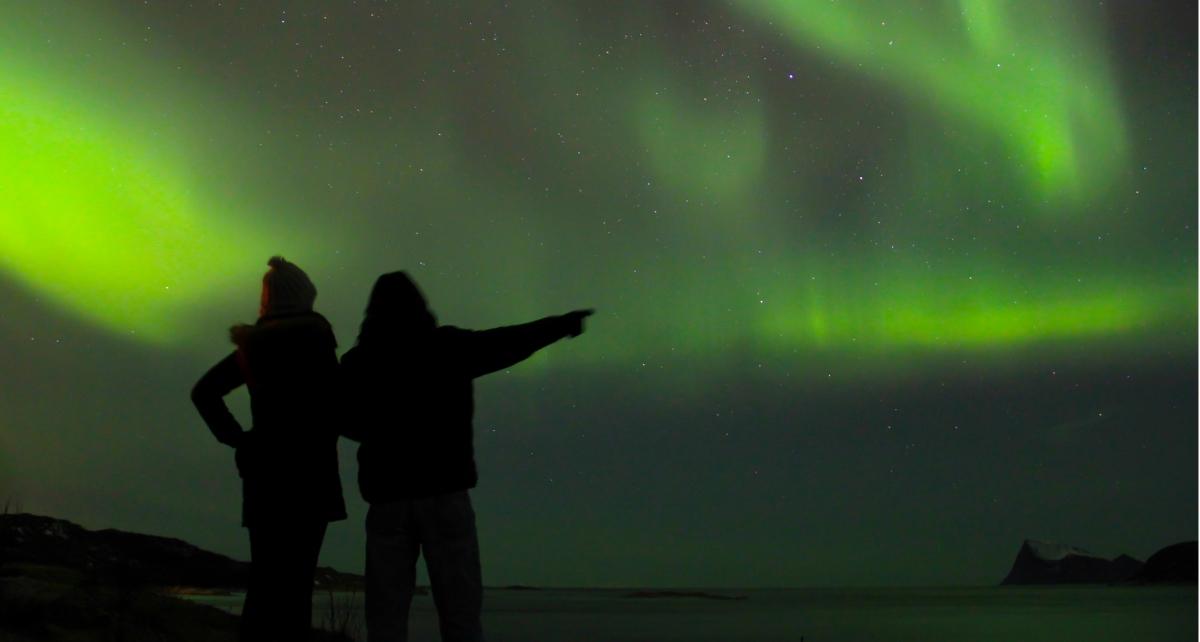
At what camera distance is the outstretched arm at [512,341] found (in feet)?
15.3

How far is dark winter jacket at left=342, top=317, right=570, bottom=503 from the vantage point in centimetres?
440

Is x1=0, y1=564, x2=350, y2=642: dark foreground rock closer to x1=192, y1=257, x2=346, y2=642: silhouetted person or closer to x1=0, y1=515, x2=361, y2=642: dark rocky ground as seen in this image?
x1=0, y1=515, x2=361, y2=642: dark rocky ground

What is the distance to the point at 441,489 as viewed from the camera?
438cm

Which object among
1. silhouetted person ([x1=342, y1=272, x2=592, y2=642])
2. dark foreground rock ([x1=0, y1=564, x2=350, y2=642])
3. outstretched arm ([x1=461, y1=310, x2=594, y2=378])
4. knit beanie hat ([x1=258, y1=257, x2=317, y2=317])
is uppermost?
knit beanie hat ([x1=258, y1=257, x2=317, y2=317])

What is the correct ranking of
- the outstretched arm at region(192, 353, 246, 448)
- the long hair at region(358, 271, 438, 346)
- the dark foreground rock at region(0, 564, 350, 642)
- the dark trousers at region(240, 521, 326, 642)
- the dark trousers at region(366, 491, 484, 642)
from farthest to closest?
the dark foreground rock at region(0, 564, 350, 642) → the outstretched arm at region(192, 353, 246, 448) → the long hair at region(358, 271, 438, 346) → the dark trousers at region(240, 521, 326, 642) → the dark trousers at region(366, 491, 484, 642)

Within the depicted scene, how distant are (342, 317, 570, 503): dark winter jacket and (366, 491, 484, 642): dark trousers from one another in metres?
0.08

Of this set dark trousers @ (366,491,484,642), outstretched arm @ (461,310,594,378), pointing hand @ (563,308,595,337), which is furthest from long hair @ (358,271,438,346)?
dark trousers @ (366,491,484,642)

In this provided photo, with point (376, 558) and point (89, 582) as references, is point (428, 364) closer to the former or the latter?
point (376, 558)

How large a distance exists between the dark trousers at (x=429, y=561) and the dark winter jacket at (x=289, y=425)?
32 centimetres

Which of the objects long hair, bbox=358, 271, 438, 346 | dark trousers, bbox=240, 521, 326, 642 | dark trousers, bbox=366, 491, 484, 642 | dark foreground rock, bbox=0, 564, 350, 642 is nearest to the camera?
dark trousers, bbox=366, 491, 484, 642

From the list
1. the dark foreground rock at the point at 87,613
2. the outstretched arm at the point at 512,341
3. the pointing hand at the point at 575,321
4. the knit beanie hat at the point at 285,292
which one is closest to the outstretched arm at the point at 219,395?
the knit beanie hat at the point at 285,292

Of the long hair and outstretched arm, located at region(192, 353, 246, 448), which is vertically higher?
the long hair

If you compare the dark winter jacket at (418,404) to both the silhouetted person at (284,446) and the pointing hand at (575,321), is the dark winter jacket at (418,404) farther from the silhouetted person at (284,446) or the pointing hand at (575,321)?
the pointing hand at (575,321)

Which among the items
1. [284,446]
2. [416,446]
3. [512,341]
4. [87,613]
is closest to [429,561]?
[416,446]
